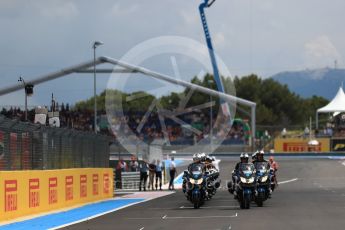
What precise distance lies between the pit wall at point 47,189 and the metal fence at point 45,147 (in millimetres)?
317

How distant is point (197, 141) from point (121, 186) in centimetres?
5018

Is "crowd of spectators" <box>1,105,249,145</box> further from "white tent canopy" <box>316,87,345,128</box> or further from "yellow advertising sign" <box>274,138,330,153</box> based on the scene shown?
"white tent canopy" <box>316,87,345,128</box>

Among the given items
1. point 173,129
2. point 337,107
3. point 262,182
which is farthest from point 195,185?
point 173,129

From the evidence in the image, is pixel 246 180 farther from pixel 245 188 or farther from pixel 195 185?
pixel 195 185

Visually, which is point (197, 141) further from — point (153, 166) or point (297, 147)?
point (153, 166)

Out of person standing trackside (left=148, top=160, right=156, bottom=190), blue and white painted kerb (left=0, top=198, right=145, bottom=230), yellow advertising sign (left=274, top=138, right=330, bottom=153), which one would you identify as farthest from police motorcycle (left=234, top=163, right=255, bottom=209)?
yellow advertising sign (left=274, top=138, right=330, bottom=153)

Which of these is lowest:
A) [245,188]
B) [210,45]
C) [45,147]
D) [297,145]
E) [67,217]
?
[67,217]

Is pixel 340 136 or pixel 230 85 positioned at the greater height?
pixel 230 85

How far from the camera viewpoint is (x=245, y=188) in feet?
85.6

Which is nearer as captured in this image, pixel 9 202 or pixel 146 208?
pixel 9 202

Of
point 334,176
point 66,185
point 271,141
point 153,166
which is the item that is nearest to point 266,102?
point 271,141

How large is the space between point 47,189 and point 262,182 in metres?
7.10

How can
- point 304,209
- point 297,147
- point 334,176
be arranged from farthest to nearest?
1. point 297,147
2. point 334,176
3. point 304,209

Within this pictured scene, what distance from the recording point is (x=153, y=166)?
Answer: 154 feet
